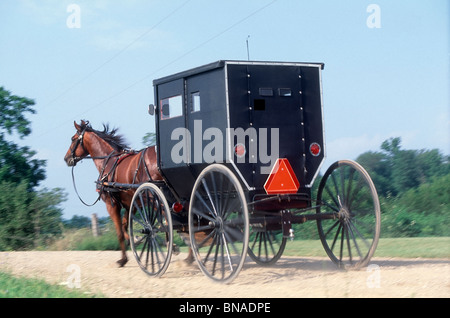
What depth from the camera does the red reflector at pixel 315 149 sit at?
29.4 ft

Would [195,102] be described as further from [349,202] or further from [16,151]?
[16,151]

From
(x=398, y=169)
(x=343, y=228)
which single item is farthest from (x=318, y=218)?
(x=398, y=169)

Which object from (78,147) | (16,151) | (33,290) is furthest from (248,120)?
(16,151)

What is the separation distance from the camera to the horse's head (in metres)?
13.2

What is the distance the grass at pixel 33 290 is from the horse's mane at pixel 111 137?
4.12 metres

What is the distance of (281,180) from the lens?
8469 millimetres

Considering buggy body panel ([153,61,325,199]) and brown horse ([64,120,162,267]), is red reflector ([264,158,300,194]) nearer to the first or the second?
buggy body panel ([153,61,325,199])

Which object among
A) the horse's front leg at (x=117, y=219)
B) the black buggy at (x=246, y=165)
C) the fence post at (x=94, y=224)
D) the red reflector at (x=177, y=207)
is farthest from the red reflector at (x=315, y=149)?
the fence post at (x=94, y=224)

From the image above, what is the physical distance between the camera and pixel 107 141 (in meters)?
12.9

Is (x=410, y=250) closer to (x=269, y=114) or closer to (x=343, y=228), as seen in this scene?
(x=343, y=228)

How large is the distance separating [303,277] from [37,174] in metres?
19.1

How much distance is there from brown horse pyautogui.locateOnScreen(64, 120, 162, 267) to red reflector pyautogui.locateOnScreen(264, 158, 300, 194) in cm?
255

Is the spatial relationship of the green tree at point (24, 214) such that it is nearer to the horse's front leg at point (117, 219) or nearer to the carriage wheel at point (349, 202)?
the horse's front leg at point (117, 219)

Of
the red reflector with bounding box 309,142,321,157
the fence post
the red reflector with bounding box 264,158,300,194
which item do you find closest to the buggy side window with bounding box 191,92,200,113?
the red reflector with bounding box 264,158,300,194
